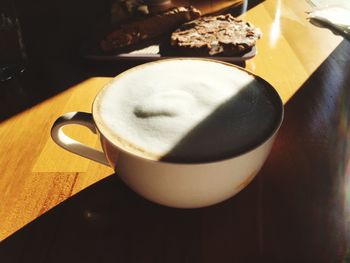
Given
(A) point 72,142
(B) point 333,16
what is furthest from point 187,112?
(B) point 333,16

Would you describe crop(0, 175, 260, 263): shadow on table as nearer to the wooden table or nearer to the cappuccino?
the wooden table

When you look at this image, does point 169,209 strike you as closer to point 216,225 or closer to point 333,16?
point 216,225

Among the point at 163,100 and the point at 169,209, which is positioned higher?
the point at 163,100

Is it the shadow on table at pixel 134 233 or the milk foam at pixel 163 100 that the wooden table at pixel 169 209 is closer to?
the shadow on table at pixel 134 233

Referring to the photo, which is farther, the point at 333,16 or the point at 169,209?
the point at 333,16

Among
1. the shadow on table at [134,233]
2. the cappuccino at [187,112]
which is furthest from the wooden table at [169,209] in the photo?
Result: the cappuccino at [187,112]

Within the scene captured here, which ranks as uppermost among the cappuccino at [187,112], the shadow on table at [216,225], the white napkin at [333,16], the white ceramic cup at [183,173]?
the cappuccino at [187,112]

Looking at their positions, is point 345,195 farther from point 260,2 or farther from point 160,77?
point 260,2
